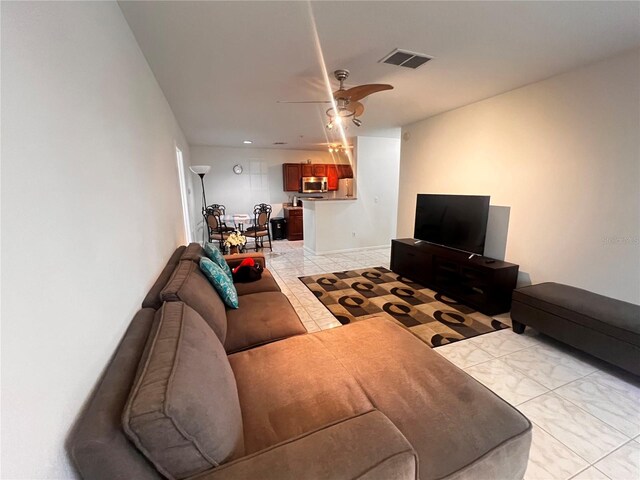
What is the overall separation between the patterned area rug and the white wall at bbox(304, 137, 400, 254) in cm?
142

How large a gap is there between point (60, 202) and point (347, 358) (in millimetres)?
1328

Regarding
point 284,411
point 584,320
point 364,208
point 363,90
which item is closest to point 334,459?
point 284,411

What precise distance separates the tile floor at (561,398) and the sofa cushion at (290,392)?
1.08 metres

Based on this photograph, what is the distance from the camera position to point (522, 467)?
107 centimetres

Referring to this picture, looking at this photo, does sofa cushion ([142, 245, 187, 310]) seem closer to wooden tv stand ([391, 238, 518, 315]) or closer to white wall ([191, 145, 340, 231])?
wooden tv stand ([391, 238, 518, 315])

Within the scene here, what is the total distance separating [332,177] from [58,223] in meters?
7.12

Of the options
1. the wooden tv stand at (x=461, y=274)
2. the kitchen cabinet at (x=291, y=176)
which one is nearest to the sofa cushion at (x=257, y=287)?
the wooden tv stand at (x=461, y=274)

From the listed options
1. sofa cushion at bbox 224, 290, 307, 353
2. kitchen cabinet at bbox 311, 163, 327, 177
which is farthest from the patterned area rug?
kitchen cabinet at bbox 311, 163, 327, 177

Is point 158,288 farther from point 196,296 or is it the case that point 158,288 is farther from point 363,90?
point 363,90

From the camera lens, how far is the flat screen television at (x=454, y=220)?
124 inches

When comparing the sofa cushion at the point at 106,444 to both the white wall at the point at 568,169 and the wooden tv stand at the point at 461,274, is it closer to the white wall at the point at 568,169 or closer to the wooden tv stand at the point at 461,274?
the wooden tv stand at the point at 461,274

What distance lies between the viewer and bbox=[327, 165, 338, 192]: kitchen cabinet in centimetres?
751

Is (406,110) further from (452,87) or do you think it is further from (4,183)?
(4,183)

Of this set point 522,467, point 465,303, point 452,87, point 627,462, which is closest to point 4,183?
point 522,467
